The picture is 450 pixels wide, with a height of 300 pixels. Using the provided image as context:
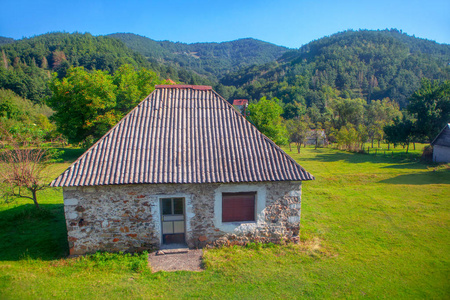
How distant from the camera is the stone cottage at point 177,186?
7480 mm

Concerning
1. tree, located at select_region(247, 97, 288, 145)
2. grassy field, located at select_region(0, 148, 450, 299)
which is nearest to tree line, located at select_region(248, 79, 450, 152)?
tree, located at select_region(247, 97, 288, 145)

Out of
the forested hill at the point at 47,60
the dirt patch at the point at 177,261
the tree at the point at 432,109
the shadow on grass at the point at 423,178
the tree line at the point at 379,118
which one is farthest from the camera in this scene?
the forested hill at the point at 47,60

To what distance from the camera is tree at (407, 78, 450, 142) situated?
3042 cm

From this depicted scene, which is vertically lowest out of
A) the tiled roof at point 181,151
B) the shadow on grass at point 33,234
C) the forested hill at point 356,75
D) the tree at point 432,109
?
the shadow on grass at point 33,234

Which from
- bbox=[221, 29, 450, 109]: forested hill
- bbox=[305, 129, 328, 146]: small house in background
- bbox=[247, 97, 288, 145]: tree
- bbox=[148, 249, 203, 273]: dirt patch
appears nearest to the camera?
bbox=[148, 249, 203, 273]: dirt patch

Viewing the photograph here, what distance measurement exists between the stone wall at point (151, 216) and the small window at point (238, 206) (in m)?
0.23

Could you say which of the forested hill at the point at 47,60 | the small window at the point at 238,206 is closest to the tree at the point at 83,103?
the small window at the point at 238,206

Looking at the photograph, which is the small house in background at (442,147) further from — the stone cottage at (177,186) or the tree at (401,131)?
the stone cottage at (177,186)

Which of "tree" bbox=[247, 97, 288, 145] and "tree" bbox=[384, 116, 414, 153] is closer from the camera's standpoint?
"tree" bbox=[247, 97, 288, 145]

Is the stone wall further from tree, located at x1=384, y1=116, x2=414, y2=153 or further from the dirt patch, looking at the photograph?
tree, located at x1=384, y1=116, x2=414, y2=153

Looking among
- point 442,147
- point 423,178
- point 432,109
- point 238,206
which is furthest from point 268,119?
point 432,109

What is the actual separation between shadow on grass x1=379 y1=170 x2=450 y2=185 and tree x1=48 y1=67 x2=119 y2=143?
23073 mm

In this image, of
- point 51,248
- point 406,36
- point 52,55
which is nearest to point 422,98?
point 51,248

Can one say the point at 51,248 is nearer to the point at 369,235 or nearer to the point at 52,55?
the point at 369,235
